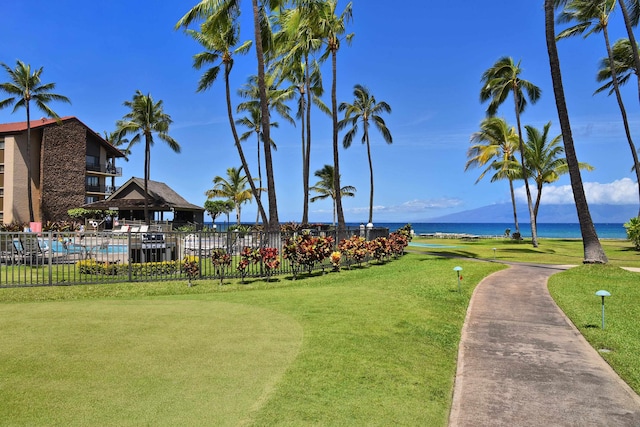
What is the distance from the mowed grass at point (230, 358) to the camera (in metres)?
3.54

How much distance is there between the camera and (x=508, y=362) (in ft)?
16.5

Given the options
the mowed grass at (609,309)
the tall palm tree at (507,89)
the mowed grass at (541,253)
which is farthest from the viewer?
the tall palm tree at (507,89)

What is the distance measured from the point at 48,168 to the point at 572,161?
4337 cm

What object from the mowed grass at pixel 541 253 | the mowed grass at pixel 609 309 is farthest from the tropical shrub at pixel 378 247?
the mowed grass at pixel 609 309

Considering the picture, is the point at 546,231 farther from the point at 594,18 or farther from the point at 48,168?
the point at 48,168

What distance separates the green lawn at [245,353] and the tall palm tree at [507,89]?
21.3m

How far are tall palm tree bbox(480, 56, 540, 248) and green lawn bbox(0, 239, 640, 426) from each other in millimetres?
21341

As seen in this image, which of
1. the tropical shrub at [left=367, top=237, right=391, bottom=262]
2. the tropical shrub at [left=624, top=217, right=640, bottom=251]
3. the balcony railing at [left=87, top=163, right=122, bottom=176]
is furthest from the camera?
the balcony railing at [left=87, top=163, right=122, bottom=176]

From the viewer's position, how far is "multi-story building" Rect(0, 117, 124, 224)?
1458 inches

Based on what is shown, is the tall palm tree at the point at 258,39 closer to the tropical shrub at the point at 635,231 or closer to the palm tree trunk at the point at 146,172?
the palm tree trunk at the point at 146,172

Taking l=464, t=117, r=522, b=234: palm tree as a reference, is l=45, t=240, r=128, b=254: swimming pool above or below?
below

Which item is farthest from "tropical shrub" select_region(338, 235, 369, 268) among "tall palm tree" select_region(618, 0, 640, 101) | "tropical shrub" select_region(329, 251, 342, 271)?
"tall palm tree" select_region(618, 0, 640, 101)

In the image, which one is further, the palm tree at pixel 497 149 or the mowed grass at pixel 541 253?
the palm tree at pixel 497 149

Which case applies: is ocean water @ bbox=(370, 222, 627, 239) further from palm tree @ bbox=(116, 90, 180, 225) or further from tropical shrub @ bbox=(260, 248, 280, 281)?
tropical shrub @ bbox=(260, 248, 280, 281)
